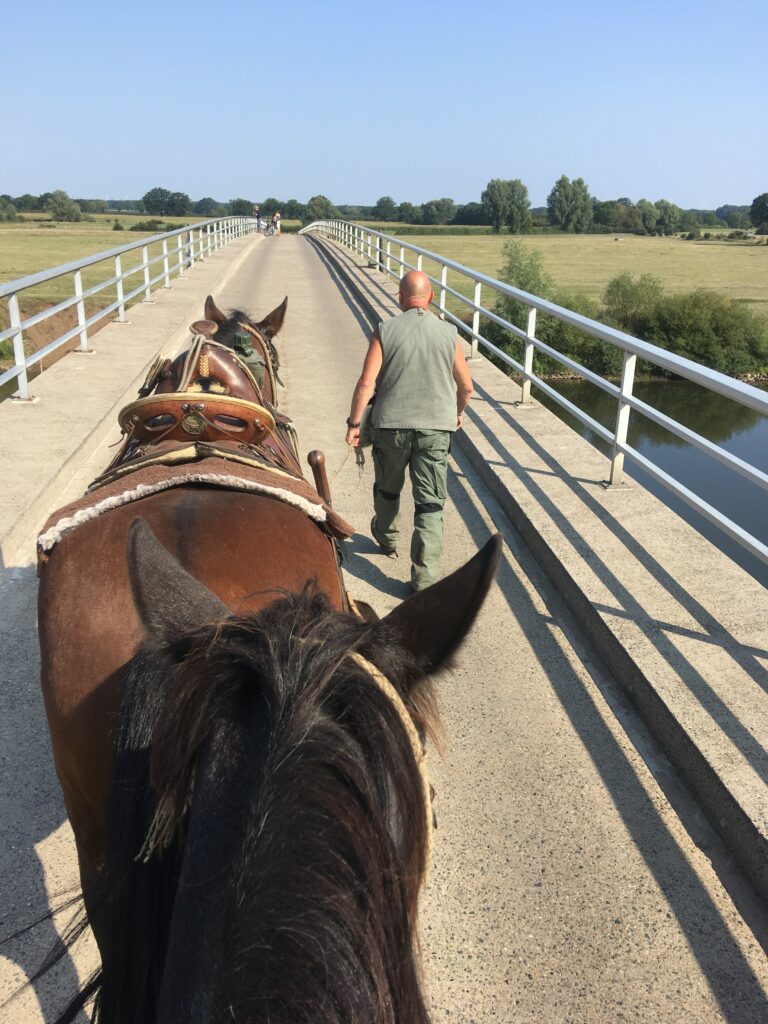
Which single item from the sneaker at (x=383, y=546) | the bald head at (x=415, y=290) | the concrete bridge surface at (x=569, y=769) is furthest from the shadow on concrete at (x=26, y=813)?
the bald head at (x=415, y=290)

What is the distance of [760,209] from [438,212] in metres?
52.6

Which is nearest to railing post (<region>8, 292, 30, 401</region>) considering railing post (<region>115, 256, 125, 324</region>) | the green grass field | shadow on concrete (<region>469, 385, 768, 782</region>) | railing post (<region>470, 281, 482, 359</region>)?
railing post (<region>115, 256, 125, 324</region>)

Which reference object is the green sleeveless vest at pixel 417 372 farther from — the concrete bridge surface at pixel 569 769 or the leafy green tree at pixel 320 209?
the leafy green tree at pixel 320 209

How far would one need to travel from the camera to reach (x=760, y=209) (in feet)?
379

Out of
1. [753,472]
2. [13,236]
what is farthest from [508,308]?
[13,236]

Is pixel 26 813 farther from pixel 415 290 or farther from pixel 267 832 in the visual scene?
pixel 415 290

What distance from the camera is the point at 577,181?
5032 inches

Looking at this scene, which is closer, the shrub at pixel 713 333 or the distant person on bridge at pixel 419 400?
the distant person on bridge at pixel 419 400

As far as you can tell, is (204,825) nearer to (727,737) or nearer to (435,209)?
(727,737)

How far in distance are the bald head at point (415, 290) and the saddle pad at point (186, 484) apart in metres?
2.65

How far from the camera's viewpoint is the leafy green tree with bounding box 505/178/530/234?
125188mm

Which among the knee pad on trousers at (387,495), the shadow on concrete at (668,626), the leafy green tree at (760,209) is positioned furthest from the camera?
the leafy green tree at (760,209)

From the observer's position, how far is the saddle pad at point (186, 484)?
2.19 meters

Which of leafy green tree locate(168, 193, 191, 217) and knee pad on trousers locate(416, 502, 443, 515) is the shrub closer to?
knee pad on trousers locate(416, 502, 443, 515)
